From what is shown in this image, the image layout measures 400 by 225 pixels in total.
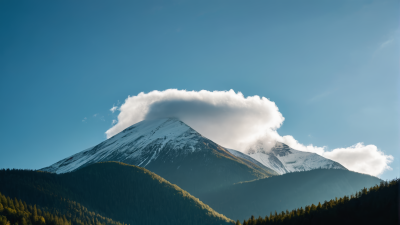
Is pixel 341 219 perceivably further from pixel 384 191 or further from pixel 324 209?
pixel 384 191

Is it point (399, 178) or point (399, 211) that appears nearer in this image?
point (399, 211)

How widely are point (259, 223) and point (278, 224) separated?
35.4 feet

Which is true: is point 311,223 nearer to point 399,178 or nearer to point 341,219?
point 341,219

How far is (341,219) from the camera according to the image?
132 meters

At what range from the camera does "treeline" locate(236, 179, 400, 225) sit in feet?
387

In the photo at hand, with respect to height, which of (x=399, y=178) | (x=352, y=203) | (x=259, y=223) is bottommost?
(x=259, y=223)

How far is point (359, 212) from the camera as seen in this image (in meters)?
129

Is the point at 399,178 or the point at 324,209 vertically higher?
the point at 399,178

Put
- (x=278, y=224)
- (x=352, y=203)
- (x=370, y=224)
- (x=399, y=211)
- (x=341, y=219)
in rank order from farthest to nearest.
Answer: (x=278, y=224) < (x=352, y=203) < (x=341, y=219) < (x=370, y=224) < (x=399, y=211)

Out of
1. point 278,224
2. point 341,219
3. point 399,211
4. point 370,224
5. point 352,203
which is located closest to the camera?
point 399,211

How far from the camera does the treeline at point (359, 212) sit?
387 feet

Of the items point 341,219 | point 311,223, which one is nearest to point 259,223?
point 311,223

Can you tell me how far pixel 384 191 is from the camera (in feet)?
449

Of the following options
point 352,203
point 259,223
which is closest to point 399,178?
point 352,203
